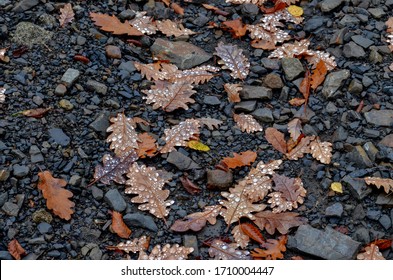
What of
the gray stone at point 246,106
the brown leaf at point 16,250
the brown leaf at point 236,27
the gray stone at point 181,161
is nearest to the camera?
the brown leaf at point 16,250

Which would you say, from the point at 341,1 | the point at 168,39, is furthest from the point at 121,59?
the point at 341,1

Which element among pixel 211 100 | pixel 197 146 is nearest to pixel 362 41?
pixel 211 100

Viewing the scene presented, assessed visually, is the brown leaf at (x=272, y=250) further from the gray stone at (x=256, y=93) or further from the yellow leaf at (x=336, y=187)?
the gray stone at (x=256, y=93)

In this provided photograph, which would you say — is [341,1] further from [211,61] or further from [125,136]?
[125,136]

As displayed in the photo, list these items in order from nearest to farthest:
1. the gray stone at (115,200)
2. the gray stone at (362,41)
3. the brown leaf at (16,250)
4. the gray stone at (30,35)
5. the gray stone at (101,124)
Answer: the brown leaf at (16,250), the gray stone at (115,200), the gray stone at (101,124), the gray stone at (30,35), the gray stone at (362,41)

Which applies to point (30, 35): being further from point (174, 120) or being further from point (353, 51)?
point (353, 51)

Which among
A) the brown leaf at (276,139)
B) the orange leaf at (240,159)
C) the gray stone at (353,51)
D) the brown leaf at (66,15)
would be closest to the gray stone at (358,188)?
the brown leaf at (276,139)
